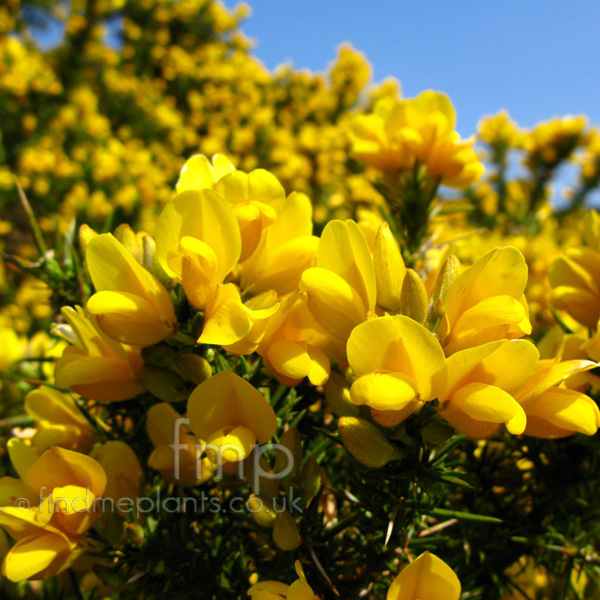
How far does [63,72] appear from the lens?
166 inches

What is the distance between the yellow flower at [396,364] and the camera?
35cm

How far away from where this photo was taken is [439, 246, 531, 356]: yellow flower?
0.38m

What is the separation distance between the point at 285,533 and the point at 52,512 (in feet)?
0.65

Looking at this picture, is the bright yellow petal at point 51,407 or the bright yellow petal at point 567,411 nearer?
the bright yellow petal at point 567,411

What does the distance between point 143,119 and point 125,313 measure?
13.9 feet

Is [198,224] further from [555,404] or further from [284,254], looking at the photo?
[555,404]

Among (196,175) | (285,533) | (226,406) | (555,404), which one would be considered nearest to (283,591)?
(285,533)

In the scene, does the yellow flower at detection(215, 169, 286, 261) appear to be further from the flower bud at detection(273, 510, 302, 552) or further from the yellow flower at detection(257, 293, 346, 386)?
the flower bud at detection(273, 510, 302, 552)

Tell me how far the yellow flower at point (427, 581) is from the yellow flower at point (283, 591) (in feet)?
0.20

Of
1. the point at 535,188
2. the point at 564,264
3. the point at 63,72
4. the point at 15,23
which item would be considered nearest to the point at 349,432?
the point at 564,264

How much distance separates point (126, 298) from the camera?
40cm

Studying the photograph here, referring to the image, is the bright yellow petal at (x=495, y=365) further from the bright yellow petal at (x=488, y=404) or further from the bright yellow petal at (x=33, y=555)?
the bright yellow petal at (x=33, y=555)

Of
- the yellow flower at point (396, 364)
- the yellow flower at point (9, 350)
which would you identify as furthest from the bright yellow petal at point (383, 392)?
the yellow flower at point (9, 350)

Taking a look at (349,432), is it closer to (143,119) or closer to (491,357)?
(491,357)
